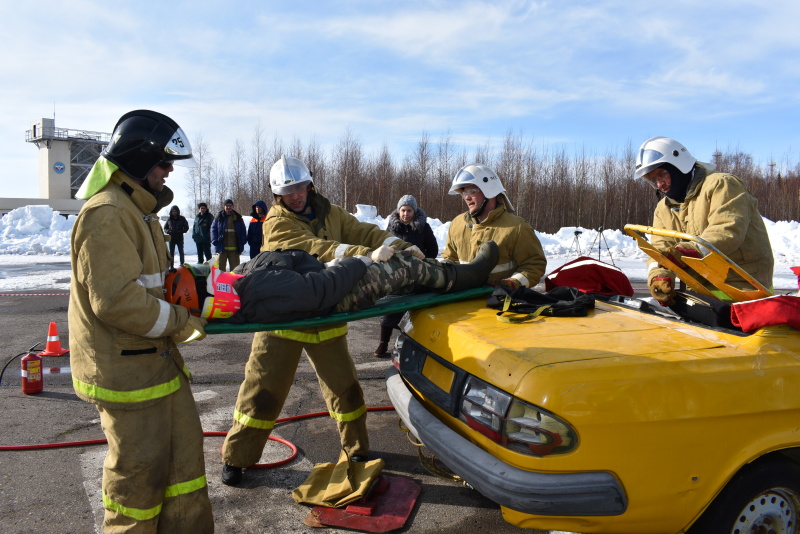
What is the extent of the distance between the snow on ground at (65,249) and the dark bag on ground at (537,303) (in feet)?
37.1

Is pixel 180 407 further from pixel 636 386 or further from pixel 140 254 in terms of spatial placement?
pixel 636 386

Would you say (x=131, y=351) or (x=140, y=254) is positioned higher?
(x=140, y=254)

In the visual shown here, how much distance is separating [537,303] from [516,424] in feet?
4.15

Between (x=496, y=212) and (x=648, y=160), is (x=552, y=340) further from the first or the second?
(x=648, y=160)

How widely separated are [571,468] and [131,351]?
2058mm

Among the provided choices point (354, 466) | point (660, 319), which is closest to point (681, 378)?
point (660, 319)

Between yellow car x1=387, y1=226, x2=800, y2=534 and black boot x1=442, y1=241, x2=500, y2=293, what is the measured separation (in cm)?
116

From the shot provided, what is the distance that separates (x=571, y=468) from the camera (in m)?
2.32

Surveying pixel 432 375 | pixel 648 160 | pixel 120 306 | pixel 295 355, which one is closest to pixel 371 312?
pixel 432 375

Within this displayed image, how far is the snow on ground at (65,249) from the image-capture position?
579 inches

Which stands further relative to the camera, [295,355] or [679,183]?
[679,183]

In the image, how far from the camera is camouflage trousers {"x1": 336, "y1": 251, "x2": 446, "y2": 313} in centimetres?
364

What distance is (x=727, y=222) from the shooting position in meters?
3.94

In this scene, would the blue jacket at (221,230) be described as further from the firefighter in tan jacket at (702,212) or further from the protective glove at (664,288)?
the protective glove at (664,288)
